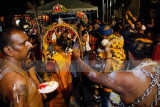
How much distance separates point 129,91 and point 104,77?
310 mm

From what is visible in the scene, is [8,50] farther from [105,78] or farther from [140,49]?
[140,49]

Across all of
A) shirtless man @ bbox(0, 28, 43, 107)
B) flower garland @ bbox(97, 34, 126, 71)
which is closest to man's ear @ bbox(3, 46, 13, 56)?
shirtless man @ bbox(0, 28, 43, 107)

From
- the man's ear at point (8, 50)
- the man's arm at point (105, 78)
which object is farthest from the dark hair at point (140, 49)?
the man's ear at point (8, 50)

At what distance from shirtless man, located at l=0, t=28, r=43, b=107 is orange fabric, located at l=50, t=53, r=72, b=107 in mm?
1140

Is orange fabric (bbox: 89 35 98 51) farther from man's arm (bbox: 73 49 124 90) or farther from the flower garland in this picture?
man's arm (bbox: 73 49 124 90)

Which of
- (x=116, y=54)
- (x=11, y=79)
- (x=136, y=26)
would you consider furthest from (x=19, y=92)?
(x=136, y=26)

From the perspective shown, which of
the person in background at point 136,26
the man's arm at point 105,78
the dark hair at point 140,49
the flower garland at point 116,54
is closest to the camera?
the man's arm at point 105,78

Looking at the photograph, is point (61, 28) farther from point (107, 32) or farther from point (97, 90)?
point (97, 90)

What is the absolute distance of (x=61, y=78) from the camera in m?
3.10

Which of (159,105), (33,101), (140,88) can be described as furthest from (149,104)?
(33,101)

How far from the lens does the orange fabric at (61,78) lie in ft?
9.91

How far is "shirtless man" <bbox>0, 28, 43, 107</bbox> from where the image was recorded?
1.41m

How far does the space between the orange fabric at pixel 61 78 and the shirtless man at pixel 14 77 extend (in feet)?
3.74

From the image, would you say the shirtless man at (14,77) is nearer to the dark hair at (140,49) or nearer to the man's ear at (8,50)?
the man's ear at (8,50)
